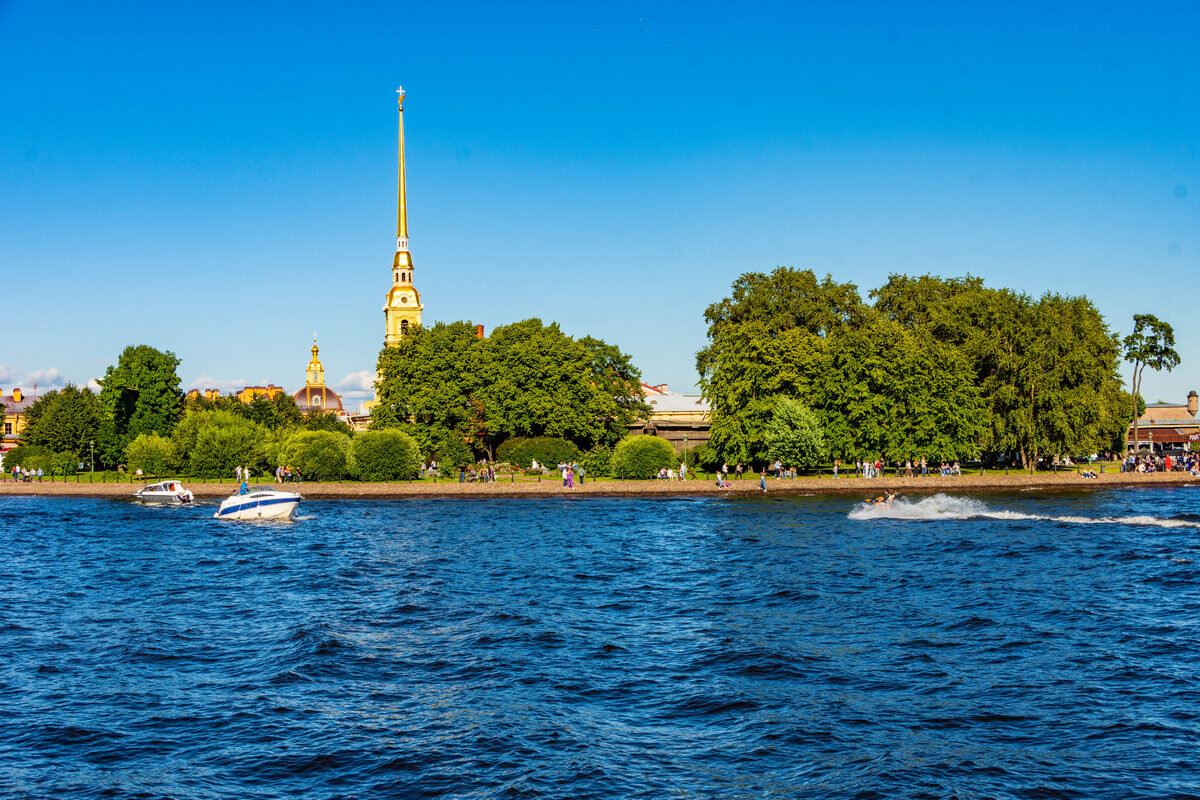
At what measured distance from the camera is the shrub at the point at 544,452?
8538cm

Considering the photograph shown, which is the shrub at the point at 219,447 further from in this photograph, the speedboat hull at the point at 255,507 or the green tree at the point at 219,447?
the speedboat hull at the point at 255,507

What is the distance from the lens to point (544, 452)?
85562mm

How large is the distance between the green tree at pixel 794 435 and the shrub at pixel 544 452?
63.4 ft

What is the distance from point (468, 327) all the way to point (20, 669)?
69.8m

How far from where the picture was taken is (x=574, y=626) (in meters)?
28.2

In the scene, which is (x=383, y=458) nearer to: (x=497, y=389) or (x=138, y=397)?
(x=497, y=389)

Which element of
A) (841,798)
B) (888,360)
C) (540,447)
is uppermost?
(888,360)

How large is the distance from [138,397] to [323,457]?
28.6 m

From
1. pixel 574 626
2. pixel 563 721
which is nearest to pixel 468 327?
pixel 574 626

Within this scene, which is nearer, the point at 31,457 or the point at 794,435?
the point at 794,435

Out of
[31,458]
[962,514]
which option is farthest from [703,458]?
[31,458]

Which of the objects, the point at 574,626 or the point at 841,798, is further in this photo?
the point at 574,626

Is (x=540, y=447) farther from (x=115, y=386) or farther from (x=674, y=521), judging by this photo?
(x=115, y=386)

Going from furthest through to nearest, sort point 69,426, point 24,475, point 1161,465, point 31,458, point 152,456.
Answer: point 69,426, point 31,458, point 24,475, point 1161,465, point 152,456
